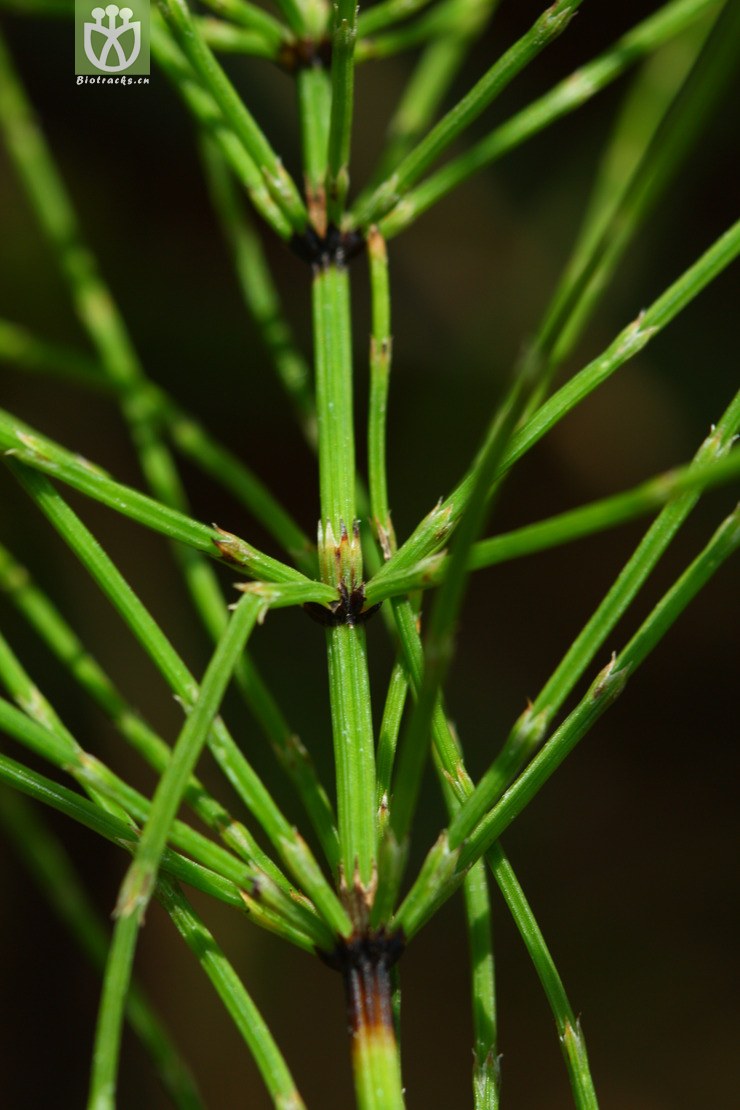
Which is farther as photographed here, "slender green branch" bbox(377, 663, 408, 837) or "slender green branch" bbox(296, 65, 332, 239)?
"slender green branch" bbox(296, 65, 332, 239)

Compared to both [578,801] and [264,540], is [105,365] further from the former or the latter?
[578,801]

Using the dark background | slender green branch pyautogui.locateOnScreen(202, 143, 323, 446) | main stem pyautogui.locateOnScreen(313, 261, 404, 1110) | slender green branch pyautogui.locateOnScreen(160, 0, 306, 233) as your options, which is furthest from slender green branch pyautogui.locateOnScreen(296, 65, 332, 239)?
the dark background

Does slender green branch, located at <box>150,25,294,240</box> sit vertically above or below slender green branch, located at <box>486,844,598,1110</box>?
above

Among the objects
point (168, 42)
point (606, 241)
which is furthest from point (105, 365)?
point (606, 241)

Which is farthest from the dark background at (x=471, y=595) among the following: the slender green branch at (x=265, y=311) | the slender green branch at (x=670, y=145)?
the slender green branch at (x=670, y=145)

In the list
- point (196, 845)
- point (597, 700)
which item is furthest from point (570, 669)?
point (196, 845)

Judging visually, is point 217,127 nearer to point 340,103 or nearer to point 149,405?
point 340,103

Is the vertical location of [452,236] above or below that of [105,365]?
above

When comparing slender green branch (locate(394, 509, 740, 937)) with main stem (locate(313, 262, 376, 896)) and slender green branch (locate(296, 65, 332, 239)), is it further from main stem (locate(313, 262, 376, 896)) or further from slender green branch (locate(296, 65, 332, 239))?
slender green branch (locate(296, 65, 332, 239))
